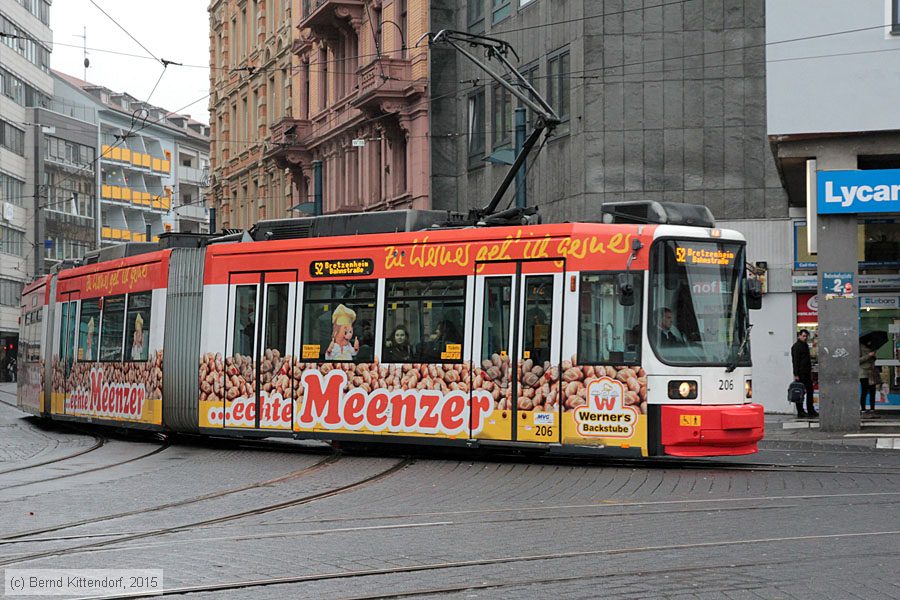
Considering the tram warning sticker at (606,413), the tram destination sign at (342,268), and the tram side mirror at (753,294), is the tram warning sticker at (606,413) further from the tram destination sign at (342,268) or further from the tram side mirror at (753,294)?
the tram destination sign at (342,268)

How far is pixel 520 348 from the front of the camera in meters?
16.5

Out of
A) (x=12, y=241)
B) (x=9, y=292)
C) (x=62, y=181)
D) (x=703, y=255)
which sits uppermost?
(x=62, y=181)

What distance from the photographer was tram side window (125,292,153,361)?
21859 mm

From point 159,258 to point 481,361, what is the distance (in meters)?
6.86

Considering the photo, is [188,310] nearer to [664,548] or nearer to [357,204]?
[664,548]

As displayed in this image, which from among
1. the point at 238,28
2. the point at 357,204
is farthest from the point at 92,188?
the point at 357,204

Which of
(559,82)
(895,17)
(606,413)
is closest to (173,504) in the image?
(606,413)

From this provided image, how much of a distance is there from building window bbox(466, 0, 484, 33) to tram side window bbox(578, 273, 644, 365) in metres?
22.8

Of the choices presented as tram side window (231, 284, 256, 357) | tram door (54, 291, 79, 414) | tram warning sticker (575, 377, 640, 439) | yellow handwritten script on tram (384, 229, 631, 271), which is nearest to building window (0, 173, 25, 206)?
tram door (54, 291, 79, 414)

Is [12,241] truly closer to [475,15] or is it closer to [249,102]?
[249,102]

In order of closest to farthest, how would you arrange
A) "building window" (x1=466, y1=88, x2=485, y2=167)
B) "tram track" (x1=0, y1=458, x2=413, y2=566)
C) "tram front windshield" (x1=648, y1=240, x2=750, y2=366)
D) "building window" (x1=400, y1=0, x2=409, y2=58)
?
"tram track" (x1=0, y1=458, x2=413, y2=566)
"tram front windshield" (x1=648, y1=240, x2=750, y2=366)
"building window" (x1=466, y1=88, x2=485, y2=167)
"building window" (x1=400, y1=0, x2=409, y2=58)

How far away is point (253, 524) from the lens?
11.3 meters

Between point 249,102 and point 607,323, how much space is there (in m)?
46.3

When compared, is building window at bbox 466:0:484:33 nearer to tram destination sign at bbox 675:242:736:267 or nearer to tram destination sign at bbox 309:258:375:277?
tram destination sign at bbox 309:258:375:277
